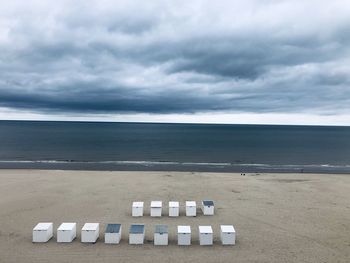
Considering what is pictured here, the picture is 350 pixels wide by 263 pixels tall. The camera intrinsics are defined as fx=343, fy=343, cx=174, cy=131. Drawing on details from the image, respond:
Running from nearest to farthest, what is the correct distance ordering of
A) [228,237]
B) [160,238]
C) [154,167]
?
[160,238]
[228,237]
[154,167]

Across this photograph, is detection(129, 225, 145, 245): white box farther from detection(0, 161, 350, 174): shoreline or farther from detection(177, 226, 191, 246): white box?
detection(0, 161, 350, 174): shoreline

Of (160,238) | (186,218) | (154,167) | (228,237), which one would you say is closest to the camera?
(160,238)

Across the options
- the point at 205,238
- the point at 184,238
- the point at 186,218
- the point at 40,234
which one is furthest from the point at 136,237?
the point at 186,218

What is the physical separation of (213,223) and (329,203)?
42.4 feet

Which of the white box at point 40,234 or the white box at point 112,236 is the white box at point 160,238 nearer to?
the white box at point 112,236

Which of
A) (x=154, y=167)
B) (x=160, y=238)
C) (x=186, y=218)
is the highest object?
(x=154, y=167)

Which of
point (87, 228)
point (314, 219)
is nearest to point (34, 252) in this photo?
point (87, 228)

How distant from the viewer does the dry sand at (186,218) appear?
63.5 feet

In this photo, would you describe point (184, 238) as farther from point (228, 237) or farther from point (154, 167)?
point (154, 167)

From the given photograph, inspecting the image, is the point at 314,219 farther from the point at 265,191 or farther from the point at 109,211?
the point at 109,211

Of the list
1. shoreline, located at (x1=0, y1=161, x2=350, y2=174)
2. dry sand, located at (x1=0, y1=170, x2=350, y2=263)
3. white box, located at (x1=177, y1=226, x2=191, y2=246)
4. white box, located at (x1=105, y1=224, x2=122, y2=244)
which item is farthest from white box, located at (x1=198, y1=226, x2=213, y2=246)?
shoreline, located at (x1=0, y1=161, x2=350, y2=174)

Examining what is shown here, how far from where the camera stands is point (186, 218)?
2612 centimetres

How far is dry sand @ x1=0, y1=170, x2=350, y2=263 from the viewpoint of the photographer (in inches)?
762

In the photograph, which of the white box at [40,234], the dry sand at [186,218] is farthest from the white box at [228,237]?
the white box at [40,234]
